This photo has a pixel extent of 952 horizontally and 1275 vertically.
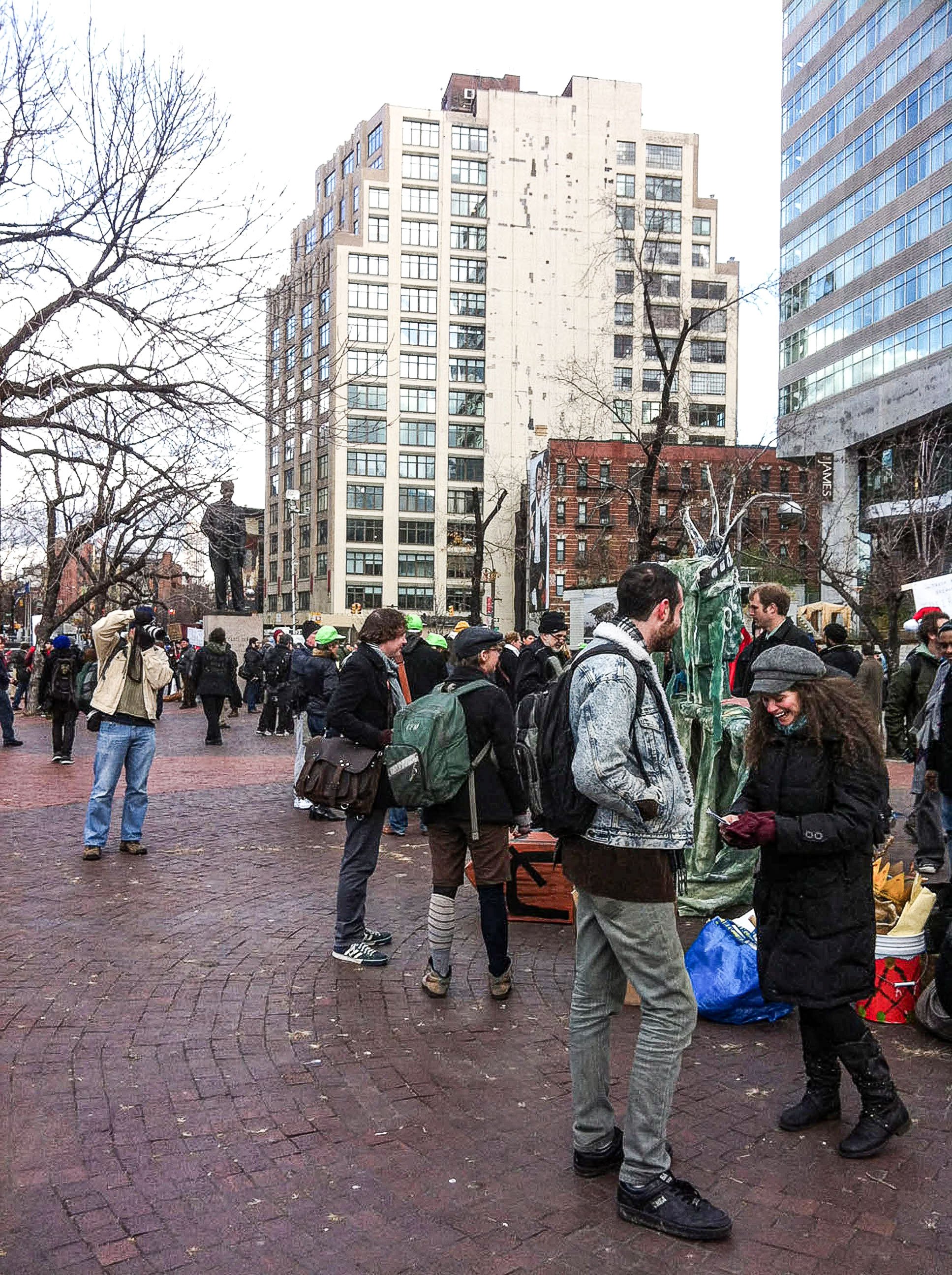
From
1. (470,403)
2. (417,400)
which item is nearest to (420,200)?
(417,400)

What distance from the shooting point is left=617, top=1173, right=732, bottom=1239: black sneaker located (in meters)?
3.08

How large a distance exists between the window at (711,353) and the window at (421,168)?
25946 millimetres

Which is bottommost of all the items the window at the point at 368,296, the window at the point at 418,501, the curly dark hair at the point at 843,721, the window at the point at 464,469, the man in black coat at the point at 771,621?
the curly dark hair at the point at 843,721

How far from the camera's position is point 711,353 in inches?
3479

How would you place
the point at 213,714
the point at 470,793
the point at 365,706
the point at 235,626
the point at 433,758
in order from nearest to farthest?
the point at 433,758 < the point at 470,793 < the point at 365,706 < the point at 213,714 < the point at 235,626

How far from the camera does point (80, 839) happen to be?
9203 mm

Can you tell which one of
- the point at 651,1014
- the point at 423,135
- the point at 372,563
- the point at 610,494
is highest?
the point at 423,135

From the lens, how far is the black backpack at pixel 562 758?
10.7ft

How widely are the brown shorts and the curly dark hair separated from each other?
80.0 inches

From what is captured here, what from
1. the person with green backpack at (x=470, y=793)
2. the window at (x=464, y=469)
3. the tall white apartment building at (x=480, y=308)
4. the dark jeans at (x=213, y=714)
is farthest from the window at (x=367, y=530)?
the person with green backpack at (x=470, y=793)

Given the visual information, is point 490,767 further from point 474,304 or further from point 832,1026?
point 474,304

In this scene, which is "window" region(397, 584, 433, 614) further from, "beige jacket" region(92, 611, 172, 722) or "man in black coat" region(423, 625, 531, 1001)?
"man in black coat" region(423, 625, 531, 1001)

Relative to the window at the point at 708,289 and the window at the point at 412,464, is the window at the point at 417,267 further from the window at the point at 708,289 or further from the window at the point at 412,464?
the window at the point at 708,289

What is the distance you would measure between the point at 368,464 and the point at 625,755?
8467 centimetres
